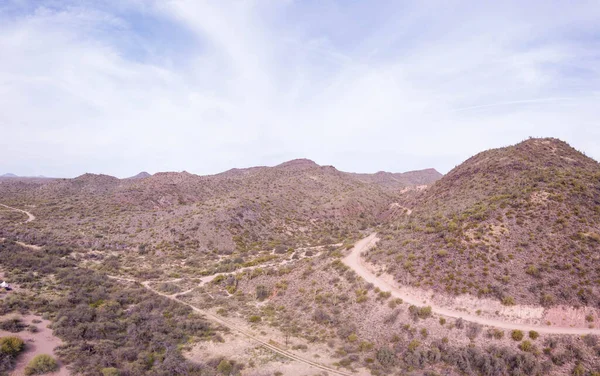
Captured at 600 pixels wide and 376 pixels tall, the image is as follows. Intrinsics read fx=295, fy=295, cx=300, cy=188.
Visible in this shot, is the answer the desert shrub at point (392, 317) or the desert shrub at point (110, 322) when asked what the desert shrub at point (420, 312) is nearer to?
the desert shrub at point (392, 317)

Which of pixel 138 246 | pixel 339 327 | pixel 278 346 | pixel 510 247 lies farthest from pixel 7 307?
pixel 510 247

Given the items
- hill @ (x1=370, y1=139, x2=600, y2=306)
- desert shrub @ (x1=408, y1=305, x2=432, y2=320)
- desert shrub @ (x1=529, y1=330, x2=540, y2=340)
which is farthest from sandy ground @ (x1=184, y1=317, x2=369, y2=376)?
desert shrub @ (x1=529, y1=330, x2=540, y2=340)

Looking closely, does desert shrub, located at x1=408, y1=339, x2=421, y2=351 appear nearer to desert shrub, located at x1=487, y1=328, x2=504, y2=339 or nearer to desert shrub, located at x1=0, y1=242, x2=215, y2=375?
desert shrub, located at x1=487, y1=328, x2=504, y2=339

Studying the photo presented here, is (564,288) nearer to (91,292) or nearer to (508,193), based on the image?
(508,193)

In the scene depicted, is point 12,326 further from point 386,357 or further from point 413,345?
point 413,345

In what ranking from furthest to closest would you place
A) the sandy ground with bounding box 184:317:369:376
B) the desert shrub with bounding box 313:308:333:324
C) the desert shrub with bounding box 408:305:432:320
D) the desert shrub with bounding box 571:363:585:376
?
the desert shrub with bounding box 313:308:333:324 < the desert shrub with bounding box 408:305:432:320 < the sandy ground with bounding box 184:317:369:376 < the desert shrub with bounding box 571:363:585:376

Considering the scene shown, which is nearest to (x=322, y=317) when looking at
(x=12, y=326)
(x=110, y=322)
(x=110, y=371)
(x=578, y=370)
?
(x=110, y=371)

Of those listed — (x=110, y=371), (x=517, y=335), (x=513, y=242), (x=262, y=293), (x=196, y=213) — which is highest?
(x=196, y=213)
